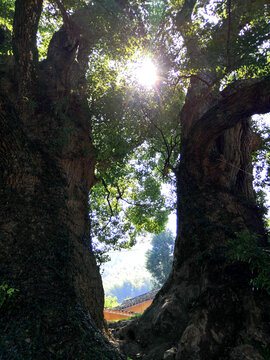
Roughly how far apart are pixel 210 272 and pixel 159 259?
128 ft

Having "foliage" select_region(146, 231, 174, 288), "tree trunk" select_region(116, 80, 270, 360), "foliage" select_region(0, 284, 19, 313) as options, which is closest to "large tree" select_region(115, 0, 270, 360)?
"tree trunk" select_region(116, 80, 270, 360)

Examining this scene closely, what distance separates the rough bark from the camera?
2824 mm

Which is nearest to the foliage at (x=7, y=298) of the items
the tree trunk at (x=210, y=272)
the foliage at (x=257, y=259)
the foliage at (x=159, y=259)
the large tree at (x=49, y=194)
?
the large tree at (x=49, y=194)

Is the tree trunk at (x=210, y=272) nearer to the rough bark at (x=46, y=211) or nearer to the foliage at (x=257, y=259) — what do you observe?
the foliage at (x=257, y=259)

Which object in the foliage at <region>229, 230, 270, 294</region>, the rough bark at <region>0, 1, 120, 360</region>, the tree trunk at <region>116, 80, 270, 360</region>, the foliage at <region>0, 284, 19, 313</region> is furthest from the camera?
the tree trunk at <region>116, 80, 270, 360</region>

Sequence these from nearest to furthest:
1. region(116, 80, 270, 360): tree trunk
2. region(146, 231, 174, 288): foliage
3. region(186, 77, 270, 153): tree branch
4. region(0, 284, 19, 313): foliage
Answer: region(0, 284, 19, 313): foliage, region(116, 80, 270, 360): tree trunk, region(186, 77, 270, 153): tree branch, region(146, 231, 174, 288): foliage

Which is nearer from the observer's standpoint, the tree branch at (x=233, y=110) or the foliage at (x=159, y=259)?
the tree branch at (x=233, y=110)

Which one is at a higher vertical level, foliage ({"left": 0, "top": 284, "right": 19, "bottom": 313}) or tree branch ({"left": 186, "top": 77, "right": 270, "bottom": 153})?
tree branch ({"left": 186, "top": 77, "right": 270, "bottom": 153})

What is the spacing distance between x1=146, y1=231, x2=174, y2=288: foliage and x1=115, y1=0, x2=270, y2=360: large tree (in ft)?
113

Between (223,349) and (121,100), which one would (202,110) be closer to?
(121,100)

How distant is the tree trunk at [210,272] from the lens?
366 centimetres

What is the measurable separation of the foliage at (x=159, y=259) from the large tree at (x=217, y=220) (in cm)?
3447

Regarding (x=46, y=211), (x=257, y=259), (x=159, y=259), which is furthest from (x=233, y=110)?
(x=159, y=259)

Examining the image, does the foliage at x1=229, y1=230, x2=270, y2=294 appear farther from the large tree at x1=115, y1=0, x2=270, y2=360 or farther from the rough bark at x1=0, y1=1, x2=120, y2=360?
the rough bark at x1=0, y1=1, x2=120, y2=360
